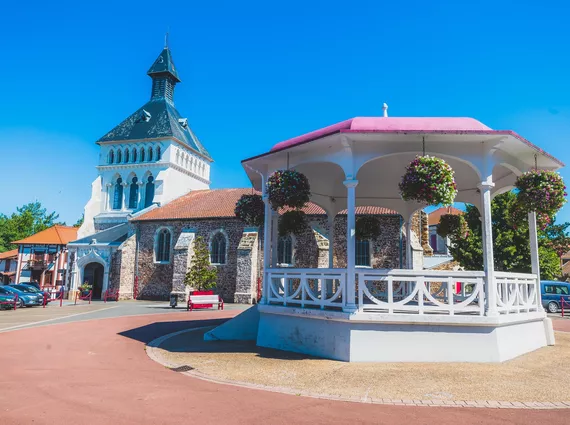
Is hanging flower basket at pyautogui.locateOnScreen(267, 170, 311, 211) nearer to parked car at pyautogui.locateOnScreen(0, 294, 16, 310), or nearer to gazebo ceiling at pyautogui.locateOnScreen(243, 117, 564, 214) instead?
gazebo ceiling at pyautogui.locateOnScreen(243, 117, 564, 214)

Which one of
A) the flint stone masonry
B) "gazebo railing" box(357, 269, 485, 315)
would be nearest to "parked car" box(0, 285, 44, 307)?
the flint stone masonry

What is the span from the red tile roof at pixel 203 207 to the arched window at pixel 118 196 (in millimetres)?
6871

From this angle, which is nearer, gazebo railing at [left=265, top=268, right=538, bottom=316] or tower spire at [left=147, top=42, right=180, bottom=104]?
gazebo railing at [left=265, top=268, right=538, bottom=316]

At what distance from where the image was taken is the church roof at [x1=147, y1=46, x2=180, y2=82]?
44438 millimetres

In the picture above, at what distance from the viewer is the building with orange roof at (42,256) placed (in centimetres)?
4306

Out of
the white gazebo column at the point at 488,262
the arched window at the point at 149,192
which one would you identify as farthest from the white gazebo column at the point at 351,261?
the arched window at the point at 149,192

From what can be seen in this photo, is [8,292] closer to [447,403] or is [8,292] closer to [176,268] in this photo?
[176,268]

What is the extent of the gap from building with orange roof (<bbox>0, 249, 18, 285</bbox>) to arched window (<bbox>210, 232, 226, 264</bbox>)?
36.3 meters

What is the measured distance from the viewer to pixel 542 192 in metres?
8.14

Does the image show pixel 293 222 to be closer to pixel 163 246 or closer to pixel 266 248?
pixel 266 248

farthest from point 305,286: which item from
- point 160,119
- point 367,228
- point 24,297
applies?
point 160,119

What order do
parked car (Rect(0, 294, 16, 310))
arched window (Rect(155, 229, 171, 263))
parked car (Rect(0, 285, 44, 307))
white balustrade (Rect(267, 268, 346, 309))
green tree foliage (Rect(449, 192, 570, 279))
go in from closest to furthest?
white balustrade (Rect(267, 268, 346, 309))
parked car (Rect(0, 294, 16, 310))
parked car (Rect(0, 285, 44, 307))
green tree foliage (Rect(449, 192, 570, 279))
arched window (Rect(155, 229, 171, 263))

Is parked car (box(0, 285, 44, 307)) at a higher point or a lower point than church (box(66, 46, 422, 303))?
lower

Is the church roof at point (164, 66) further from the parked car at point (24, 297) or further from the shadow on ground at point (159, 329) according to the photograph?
the shadow on ground at point (159, 329)
